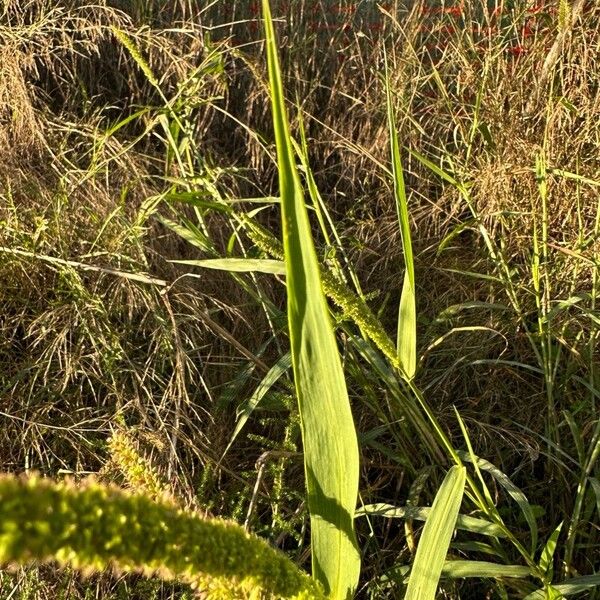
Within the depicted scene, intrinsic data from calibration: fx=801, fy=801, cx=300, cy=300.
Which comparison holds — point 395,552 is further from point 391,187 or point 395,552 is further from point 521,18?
point 521,18

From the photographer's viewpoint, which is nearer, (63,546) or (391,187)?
(63,546)

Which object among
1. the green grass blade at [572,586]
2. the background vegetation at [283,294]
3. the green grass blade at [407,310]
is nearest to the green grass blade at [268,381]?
the background vegetation at [283,294]

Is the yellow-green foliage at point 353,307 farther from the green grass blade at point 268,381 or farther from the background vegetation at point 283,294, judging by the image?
the green grass blade at point 268,381

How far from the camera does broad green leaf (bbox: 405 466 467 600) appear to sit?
780 millimetres

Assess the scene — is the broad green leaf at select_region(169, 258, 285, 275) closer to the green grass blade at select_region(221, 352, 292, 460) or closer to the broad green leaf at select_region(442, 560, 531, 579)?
the green grass blade at select_region(221, 352, 292, 460)

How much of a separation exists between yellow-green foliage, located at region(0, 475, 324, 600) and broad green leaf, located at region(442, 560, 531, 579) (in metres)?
0.61

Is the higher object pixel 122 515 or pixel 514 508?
pixel 122 515

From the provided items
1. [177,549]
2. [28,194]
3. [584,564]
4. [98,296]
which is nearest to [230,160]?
[28,194]

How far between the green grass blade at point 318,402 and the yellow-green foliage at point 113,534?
0.21m

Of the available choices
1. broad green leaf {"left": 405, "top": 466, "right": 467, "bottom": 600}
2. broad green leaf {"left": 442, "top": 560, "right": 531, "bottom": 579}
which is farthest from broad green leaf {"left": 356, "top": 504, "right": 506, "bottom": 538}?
broad green leaf {"left": 405, "top": 466, "right": 467, "bottom": 600}

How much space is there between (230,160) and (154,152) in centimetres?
22

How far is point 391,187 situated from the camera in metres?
1.82

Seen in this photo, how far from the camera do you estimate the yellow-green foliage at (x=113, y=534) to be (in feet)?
0.94

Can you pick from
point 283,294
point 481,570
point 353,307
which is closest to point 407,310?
point 353,307
